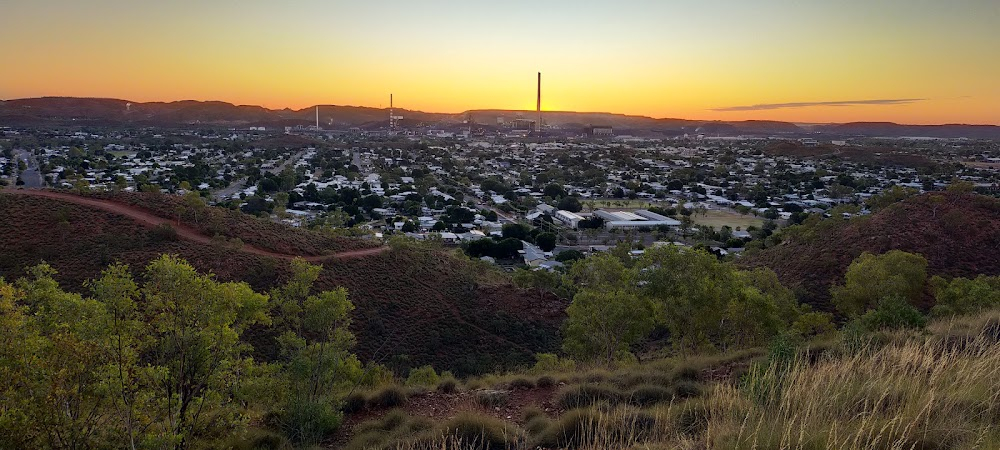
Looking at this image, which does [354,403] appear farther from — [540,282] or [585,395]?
[540,282]

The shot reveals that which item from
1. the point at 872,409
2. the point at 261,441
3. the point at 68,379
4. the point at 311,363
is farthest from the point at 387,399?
the point at 872,409

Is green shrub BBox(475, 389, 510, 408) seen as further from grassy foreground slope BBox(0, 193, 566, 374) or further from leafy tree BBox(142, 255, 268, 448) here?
grassy foreground slope BBox(0, 193, 566, 374)

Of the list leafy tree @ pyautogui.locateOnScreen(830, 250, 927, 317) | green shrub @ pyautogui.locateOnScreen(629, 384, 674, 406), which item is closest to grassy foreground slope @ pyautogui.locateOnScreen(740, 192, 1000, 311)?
leafy tree @ pyautogui.locateOnScreen(830, 250, 927, 317)

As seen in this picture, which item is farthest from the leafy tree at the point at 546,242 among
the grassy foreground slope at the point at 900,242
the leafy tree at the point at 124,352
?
the leafy tree at the point at 124,352

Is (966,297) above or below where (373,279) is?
above

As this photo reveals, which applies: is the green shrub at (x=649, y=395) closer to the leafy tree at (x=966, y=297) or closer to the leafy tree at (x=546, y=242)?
the leafy tree at (x=966, y=297)

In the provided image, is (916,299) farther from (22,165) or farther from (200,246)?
(22,165)

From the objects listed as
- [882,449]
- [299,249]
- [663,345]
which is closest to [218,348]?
[882,449]
